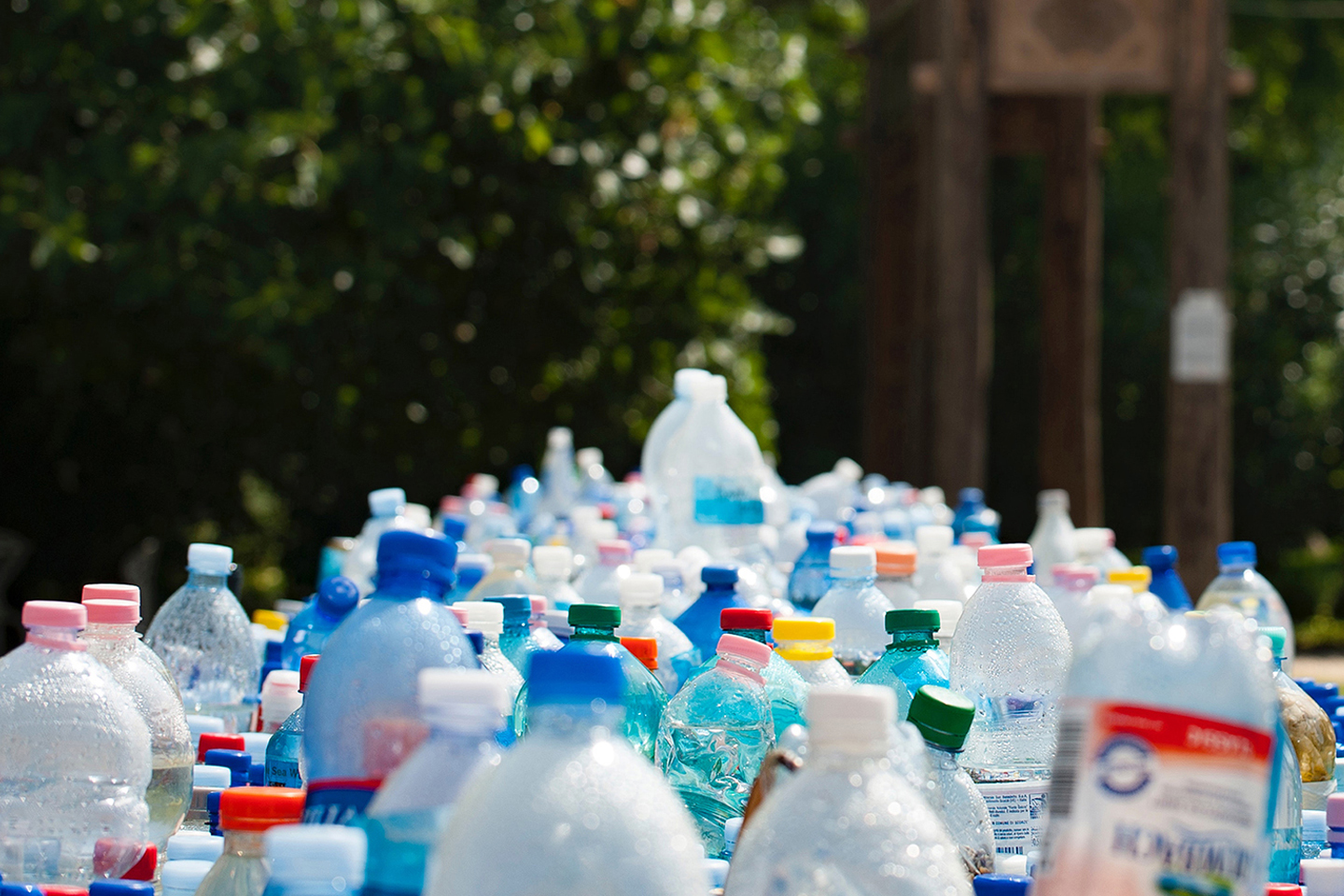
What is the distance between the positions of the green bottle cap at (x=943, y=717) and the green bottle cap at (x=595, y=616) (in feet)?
1.45

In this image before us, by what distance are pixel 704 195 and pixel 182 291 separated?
2645 mm

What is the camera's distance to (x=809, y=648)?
7.38ft

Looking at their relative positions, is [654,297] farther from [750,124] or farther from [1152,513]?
[1152,513]

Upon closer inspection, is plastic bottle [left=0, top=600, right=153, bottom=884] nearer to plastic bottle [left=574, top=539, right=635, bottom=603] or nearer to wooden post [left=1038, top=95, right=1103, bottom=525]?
plastic bottle [left=574, top=539, right=635, bottom=603]

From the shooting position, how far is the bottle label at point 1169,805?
124cm

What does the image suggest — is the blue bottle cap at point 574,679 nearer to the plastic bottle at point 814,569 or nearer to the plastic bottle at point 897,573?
the plastic bottle at point 897,573

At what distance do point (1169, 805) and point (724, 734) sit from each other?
89 cm

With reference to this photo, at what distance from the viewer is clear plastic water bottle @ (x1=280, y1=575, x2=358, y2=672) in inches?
98.3

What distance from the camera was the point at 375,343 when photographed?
739 centimetres

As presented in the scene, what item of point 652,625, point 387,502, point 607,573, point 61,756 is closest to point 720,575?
point 652,625

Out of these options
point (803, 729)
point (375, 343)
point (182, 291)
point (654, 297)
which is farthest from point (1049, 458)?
point (803, 729)

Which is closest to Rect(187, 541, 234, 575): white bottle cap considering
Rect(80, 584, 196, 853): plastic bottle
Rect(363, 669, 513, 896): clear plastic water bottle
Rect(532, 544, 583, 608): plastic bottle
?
Rect(532, 544, 583, 608): plastic bottle

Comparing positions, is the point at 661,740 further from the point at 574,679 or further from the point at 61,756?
the point at 574,679

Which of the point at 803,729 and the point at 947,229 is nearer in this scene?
the point at 803,729
